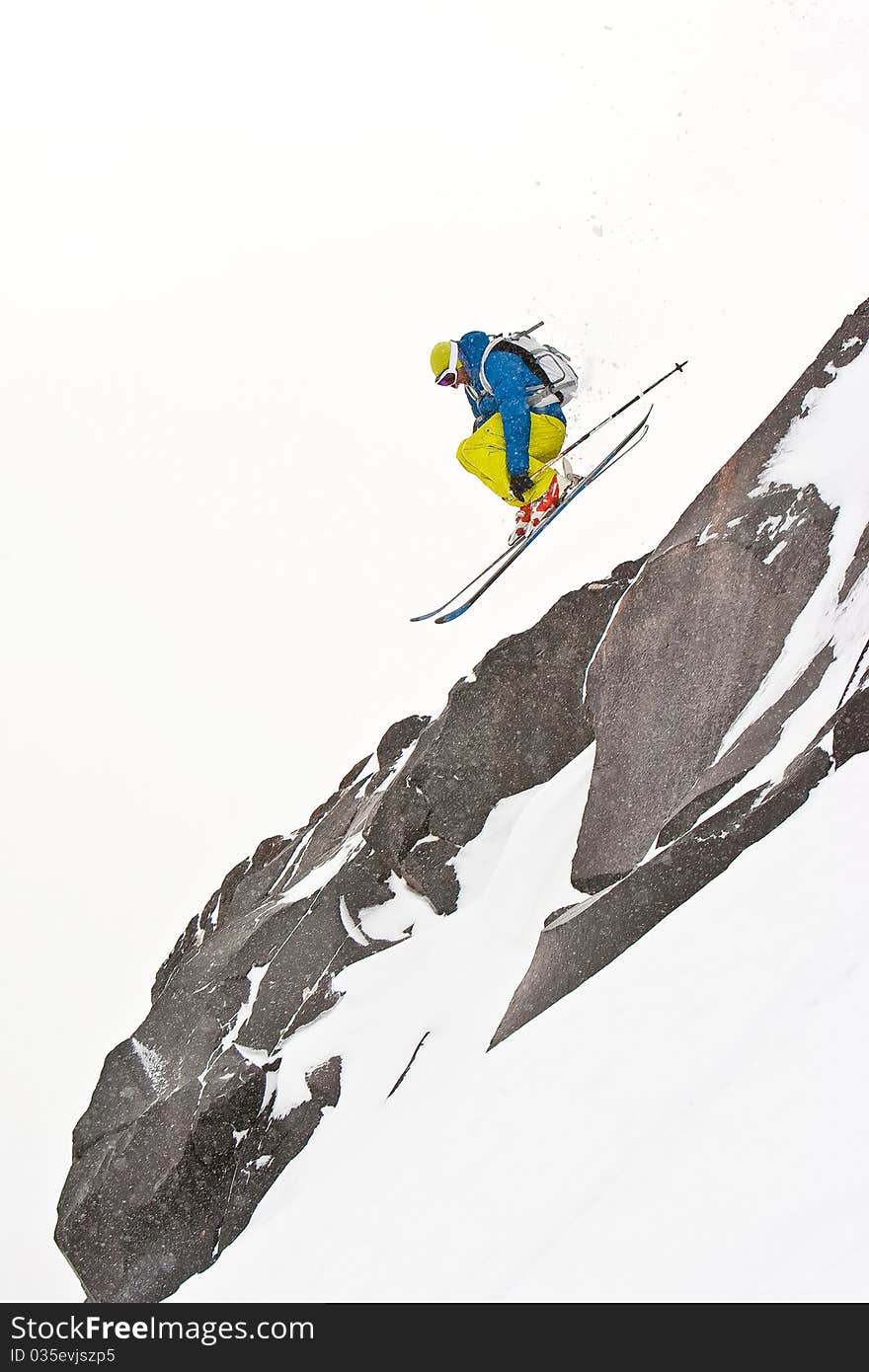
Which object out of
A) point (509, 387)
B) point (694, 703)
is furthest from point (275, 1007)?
point (509, 387)

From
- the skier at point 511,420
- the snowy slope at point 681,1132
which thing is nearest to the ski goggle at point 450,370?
the skier at point 511,420

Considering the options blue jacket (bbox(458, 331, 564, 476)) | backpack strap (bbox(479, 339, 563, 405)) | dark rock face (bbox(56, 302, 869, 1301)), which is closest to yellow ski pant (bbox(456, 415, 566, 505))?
blue jacket (bbox(458, 331, 564, 476))

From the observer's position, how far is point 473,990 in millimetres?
9320

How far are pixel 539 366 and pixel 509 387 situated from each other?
382mm

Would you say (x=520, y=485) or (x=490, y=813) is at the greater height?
(x=520, y=485)

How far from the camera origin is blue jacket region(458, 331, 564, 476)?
9.28 m

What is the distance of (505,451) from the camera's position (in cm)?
955

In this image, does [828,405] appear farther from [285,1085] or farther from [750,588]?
[285,1085]

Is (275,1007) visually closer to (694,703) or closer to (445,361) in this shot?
(694,703)

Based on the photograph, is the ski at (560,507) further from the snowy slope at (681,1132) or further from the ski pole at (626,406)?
the snowy slope at (681,1132)
